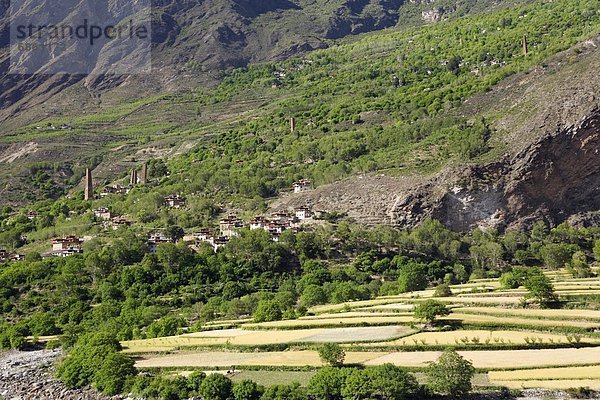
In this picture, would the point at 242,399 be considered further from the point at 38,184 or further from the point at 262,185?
the point at 38,184

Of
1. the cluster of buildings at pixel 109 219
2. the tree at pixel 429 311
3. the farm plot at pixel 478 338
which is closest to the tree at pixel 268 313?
A: the tree at pixel 429 311

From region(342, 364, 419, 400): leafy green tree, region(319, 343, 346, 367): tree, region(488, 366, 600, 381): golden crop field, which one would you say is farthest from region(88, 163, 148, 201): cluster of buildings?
region(488, 366, 600, 381): golden crop field

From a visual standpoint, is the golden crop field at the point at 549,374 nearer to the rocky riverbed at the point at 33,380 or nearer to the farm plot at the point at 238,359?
the farm plot at the point at 238,359

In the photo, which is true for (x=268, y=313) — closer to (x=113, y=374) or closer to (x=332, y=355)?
(x=113, y=374)

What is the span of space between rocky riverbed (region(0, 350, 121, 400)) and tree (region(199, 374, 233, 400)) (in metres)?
7.30

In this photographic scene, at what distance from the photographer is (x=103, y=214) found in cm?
11094

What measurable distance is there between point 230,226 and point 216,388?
60068mm

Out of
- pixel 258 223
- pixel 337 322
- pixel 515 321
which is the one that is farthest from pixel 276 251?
pixel 515 321

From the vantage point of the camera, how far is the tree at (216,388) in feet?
107

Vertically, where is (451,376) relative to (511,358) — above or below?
above

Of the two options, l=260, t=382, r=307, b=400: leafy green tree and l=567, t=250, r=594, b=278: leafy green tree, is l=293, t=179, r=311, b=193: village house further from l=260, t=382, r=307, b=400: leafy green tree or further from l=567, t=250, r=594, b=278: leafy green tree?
l=260, t=382, r=307, b=400: leafy green tree

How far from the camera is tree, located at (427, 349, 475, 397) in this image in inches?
1186

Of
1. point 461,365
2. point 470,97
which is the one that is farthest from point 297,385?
point 470,97

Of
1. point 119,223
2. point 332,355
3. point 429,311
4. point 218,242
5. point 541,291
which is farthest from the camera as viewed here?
point 119,223
